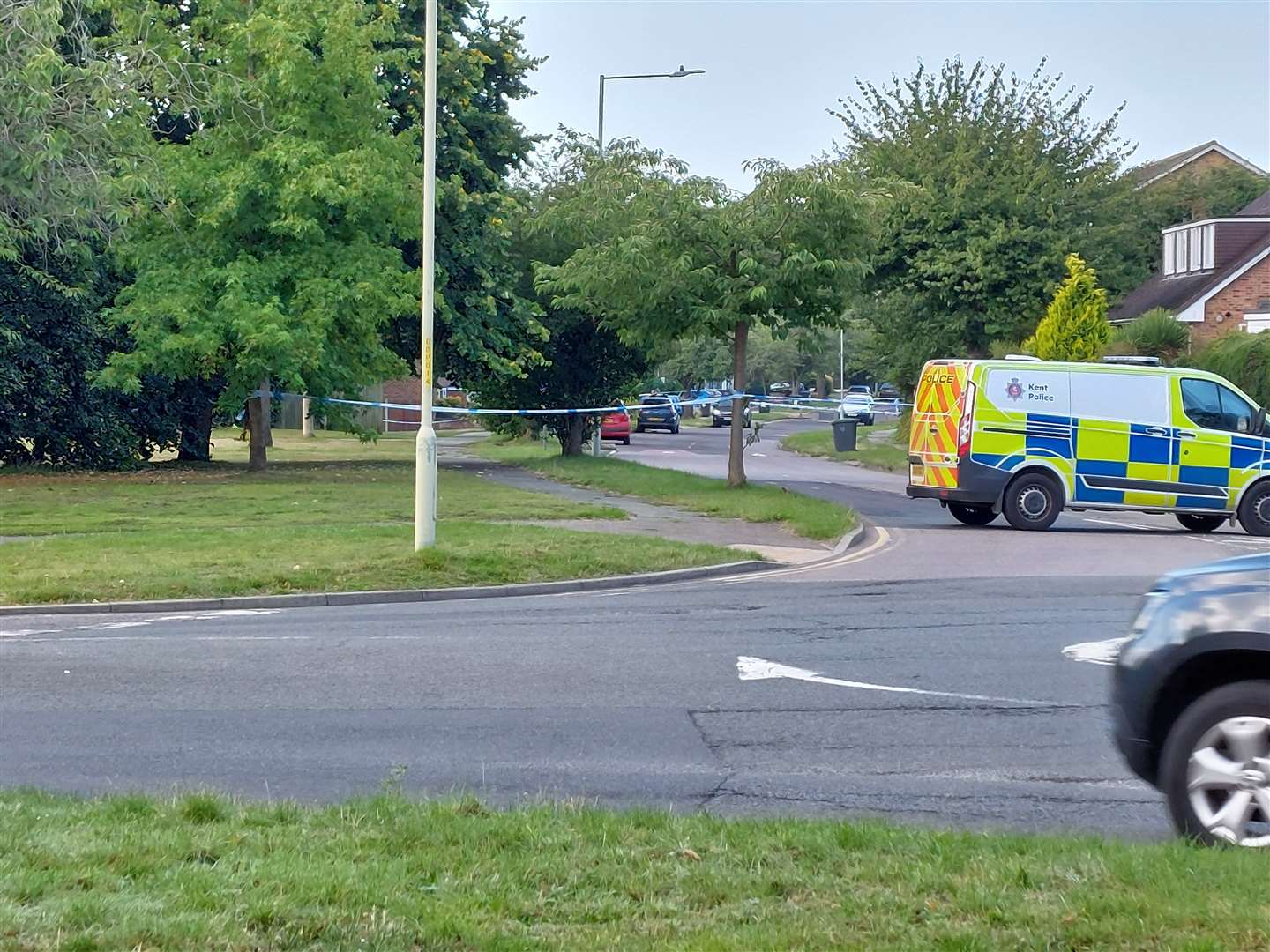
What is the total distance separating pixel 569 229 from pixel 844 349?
3091 inches

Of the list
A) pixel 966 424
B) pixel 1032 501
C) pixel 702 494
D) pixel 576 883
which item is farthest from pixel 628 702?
pixel 702 494

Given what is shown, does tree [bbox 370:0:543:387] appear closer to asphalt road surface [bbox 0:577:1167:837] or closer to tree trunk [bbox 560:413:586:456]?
tree trunk [bbox 560:413:586:456]

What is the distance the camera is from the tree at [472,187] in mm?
33406

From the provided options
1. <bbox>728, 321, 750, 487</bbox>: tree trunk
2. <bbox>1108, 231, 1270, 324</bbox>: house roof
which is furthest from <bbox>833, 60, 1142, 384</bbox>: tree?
<bbox>728, 321, 750, 487</bbox>: tree trunk

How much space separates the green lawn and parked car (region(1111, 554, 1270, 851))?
33.4ft

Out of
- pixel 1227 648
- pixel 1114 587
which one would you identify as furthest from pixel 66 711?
pixel 1114 587

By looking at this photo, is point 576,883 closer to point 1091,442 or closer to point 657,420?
point 1091,442

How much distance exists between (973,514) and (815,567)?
20.5 feet

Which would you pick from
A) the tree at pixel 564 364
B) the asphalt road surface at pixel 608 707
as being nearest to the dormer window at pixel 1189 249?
the tree at pixel 564 364

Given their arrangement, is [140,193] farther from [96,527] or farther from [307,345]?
[96,527]

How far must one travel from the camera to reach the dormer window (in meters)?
47.5

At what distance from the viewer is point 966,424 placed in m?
21.9

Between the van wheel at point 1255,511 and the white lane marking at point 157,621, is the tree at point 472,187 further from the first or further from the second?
the white lane marking at point 157,621

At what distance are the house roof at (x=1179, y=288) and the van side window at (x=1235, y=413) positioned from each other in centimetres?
2279
